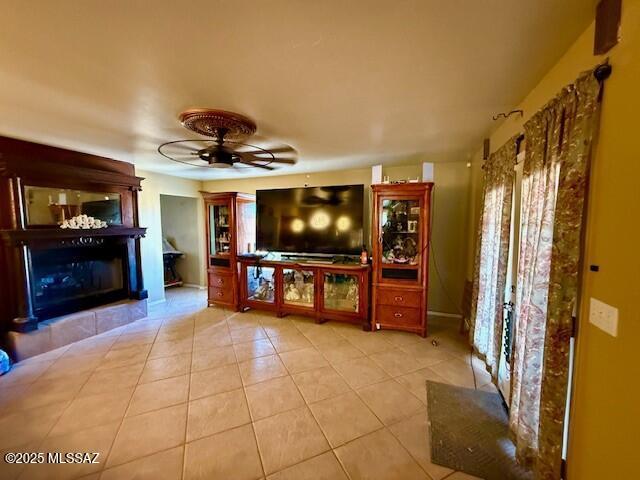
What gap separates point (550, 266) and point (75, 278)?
4912 millimetres

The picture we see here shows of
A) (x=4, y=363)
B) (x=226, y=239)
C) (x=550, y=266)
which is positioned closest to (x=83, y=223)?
(x=4, y=363)

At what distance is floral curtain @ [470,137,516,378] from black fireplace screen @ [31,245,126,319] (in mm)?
4752

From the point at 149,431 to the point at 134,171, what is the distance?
372 centimetres

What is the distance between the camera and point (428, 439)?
1723 millimetres

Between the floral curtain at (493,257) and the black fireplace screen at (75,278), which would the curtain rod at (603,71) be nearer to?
the floral curtain at (493,257)

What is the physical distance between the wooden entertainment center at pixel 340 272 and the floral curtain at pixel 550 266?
1.66 m

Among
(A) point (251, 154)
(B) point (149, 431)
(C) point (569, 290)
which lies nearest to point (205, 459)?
(B) point (149, 431)

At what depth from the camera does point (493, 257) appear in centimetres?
231

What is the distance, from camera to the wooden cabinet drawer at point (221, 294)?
4289 millimetres

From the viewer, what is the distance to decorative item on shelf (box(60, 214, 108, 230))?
10.5 ft

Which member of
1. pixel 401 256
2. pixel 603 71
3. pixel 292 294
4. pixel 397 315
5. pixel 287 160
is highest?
pixel 287 160

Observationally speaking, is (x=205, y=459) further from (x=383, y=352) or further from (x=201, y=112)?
(x=201, y=112)

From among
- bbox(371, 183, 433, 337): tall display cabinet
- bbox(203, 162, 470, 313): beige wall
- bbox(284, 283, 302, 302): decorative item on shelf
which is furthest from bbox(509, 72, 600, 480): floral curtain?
bbox(284, 283, 302, 302): decorative item on shelf

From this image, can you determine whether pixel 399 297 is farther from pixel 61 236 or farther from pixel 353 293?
pixel 61 236
